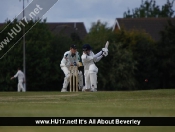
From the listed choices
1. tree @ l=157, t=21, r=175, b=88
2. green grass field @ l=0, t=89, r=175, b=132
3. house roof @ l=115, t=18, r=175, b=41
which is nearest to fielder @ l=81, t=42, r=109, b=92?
green grass field @ l=0, t=89, r=175, b=132

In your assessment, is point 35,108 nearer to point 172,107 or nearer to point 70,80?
point 172,107

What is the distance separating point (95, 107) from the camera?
18859 mm

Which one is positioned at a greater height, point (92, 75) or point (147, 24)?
point (147, 24)

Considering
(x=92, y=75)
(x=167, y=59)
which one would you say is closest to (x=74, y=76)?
(x=92, y=75)

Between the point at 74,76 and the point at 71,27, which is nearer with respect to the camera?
the point at 74,76

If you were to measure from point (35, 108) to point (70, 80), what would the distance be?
13.3m

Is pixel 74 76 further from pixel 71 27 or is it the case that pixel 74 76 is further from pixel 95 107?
pixel 71 27

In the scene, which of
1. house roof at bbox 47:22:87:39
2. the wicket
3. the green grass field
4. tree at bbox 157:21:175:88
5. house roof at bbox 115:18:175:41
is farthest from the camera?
house roof at bbox 47:22:87:39

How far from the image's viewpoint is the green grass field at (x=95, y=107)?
14180 mm

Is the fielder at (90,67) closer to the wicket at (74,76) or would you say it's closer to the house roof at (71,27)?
the wicket at (74,76)

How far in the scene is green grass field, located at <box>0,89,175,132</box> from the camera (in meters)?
14.2

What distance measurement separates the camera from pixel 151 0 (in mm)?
146250

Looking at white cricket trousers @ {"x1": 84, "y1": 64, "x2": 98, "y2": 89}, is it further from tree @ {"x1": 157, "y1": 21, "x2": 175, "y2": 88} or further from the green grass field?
tree @ {"x1": 157, "y1": 21, "x2": 175, "y2": 88}

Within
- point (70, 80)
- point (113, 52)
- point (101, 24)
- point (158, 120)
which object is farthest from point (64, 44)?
point (158, 120)
